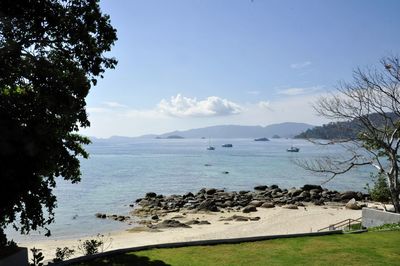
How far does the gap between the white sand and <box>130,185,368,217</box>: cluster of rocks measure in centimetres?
358

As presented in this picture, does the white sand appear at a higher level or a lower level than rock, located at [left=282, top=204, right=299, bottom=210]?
higher

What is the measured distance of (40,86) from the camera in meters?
10.8

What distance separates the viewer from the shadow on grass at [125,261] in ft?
39.4

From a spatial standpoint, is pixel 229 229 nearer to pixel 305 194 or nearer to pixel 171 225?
pixel 171 225

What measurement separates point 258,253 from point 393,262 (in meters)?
4.09

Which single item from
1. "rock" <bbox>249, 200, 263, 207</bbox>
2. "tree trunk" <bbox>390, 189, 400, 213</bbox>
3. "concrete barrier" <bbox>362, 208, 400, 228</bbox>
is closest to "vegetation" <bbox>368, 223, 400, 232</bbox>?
"concrete barrier" <bbox>362, 208, 400, 228</bbox>

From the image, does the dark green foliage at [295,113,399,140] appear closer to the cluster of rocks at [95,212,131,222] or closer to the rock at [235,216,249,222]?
the rock at [235,216,249,222]

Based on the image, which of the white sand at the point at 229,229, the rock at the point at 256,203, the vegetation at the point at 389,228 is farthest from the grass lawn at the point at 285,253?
the rock at the point at 256,203

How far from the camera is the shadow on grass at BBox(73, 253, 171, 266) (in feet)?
39.4

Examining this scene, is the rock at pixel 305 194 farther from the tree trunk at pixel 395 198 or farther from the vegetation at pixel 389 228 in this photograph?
the vegetation at pixel 389 228

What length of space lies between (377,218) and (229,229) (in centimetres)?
1324

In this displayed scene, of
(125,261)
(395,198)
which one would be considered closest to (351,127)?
(395,198)

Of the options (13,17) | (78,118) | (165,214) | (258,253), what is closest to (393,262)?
(258,253)

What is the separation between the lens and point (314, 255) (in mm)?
12867
